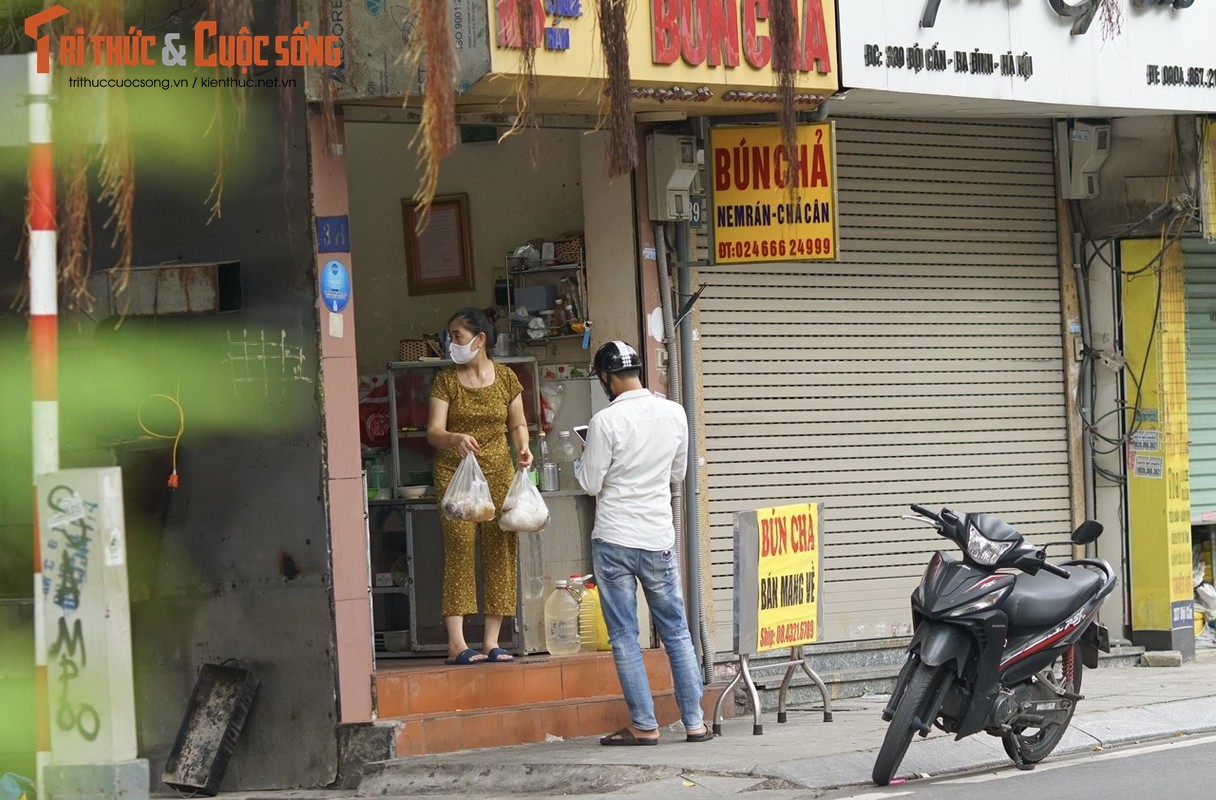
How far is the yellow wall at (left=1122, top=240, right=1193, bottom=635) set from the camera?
40.3ft

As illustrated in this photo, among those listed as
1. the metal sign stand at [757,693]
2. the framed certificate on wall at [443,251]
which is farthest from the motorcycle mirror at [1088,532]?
the framed certificate on wall at [443,251]

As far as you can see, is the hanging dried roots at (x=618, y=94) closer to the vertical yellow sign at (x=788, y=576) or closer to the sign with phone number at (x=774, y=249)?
the vertical yellow sign at (x=788, y=576)

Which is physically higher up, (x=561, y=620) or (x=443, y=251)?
(x=443, y=251)

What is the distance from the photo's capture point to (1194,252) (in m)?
13.0

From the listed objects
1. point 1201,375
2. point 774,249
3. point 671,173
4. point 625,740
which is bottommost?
point 625,740

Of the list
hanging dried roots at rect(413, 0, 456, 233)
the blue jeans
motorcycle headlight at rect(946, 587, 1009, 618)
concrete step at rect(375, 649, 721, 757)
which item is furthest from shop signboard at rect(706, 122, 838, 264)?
hanging dried roots at rect(413, 0, 456, 233)

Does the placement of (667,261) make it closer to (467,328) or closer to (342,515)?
(467,328)

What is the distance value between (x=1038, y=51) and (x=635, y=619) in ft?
15.5

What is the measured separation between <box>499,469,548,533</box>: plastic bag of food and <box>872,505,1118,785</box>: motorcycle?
231 cm

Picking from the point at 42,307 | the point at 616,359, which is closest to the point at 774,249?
the point at 616,359

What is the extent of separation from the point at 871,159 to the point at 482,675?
4.44 meters

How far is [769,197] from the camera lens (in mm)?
10117

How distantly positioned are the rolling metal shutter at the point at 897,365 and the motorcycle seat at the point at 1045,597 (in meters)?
3.05

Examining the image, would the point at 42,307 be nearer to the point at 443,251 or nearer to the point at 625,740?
the point at 625,740
